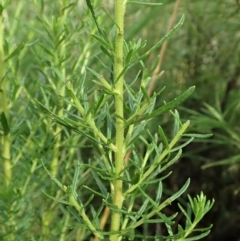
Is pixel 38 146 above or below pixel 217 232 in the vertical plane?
above

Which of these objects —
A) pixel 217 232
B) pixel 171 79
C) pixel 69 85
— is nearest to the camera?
pixel 69 85

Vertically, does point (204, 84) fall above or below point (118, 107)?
below

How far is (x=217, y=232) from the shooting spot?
0.85 meters

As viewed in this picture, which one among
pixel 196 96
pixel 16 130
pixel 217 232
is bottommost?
pixel 217 232

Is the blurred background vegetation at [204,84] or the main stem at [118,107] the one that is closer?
the main stem at [118,107]

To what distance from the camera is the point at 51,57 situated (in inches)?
19.7

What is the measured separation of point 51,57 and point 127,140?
19 cm

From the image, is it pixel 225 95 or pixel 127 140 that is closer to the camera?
pixel 127 140

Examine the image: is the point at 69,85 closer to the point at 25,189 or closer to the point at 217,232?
the point at 25,189

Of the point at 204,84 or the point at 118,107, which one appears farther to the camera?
the point at 204,84

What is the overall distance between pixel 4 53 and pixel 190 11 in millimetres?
560

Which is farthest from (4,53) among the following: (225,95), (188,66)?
(188,66)

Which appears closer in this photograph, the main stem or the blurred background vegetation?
the main stem

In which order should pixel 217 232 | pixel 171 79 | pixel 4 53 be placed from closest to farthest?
pixel 4 53 < pixel 217 232 < pixel 171 79
